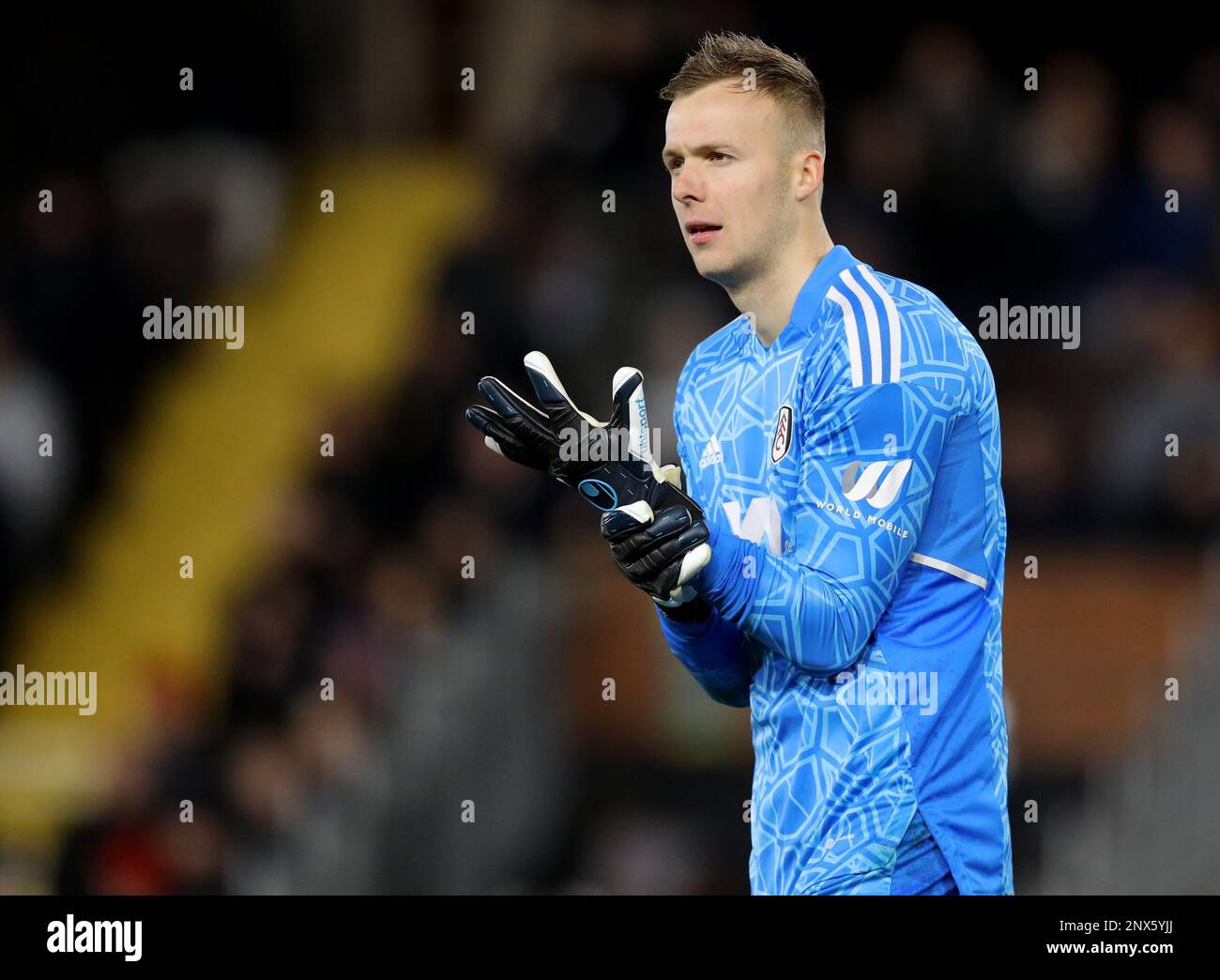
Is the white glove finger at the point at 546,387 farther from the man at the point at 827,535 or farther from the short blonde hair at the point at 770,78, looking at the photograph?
the short blonde hair at the point at 770,78

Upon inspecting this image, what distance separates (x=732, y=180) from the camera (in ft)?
11.7

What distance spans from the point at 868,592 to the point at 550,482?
15.7 feet

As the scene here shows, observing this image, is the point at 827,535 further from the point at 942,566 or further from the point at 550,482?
the point at 550,482

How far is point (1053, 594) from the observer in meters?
7.14

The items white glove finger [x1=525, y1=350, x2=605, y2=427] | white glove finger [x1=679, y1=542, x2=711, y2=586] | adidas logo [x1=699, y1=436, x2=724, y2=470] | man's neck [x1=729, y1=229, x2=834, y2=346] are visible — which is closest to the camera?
white glove finger [x1=679, y1=542, x2=711, y2=586]

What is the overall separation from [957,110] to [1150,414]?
5.87ft

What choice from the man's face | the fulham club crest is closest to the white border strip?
the fulham club crest

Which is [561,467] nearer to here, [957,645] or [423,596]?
[957,645]

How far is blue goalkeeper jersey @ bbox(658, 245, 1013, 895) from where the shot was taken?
127 inches

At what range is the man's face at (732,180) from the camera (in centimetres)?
355

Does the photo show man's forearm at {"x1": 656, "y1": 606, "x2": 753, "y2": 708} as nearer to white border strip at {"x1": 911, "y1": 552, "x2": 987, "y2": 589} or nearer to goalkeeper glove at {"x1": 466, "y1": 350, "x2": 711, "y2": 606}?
goalkeeper glove at {"x1": 466, "y1": 350, "x2": 711, "y2": 606}

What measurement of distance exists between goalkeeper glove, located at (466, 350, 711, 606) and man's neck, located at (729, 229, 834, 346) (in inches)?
17.5

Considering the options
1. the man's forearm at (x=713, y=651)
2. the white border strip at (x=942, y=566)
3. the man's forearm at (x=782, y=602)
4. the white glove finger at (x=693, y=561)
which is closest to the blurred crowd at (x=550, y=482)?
the man's forearm at (x=713, y=651)
